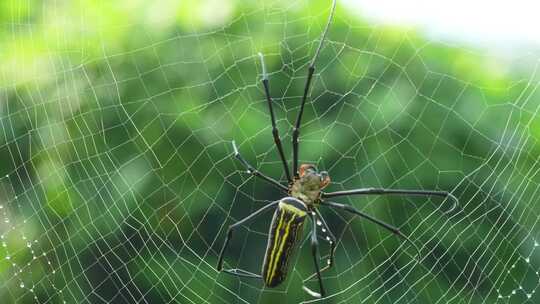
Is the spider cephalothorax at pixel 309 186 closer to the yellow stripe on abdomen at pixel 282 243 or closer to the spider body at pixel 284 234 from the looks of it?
the spider body at pixel 284 234

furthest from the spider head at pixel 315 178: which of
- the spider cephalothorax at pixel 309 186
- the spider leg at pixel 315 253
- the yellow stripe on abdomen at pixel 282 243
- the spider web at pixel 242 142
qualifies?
the spider web at pixel 242 142

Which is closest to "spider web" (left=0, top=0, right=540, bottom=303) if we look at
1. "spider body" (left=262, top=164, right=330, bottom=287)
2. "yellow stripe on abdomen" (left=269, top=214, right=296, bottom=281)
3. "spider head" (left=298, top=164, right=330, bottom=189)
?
"spider head" (left=298, top=164, right=330, bottom=189)

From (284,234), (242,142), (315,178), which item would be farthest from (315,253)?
(242,142)

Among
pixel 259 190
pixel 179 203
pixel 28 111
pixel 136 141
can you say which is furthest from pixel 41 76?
pixel 259 190

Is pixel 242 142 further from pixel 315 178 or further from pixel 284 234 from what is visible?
pixel 284 234

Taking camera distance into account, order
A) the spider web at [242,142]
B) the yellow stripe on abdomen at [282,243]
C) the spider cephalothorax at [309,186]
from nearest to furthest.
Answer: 1. the yellow stripe on abdomen at [282,243]
2. the spider cephalothorax at [309,186]
3. the spider web at [242,142]

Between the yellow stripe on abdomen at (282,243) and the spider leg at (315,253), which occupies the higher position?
the yellow stripe on abdomen at (282,243)

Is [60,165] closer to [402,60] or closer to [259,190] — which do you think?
[259,190]
